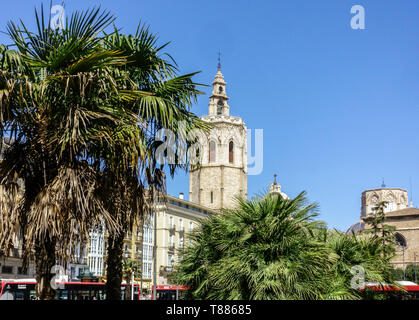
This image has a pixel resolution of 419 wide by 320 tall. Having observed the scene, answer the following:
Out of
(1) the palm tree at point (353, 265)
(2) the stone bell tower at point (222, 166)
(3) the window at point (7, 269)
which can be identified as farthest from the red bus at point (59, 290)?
(2) the stone bell tower at point (222, 166)

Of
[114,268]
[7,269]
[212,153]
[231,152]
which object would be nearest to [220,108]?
[231,152]

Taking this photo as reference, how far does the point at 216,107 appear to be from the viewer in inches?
4488

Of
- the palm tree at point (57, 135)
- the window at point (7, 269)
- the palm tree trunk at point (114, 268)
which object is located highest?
the palm tree at point (57, 135)

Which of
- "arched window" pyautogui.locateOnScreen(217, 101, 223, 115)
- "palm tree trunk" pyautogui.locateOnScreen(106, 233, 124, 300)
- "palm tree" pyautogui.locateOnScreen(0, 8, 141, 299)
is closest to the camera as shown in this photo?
"palm tree" pyautogui.locateOnScreen(0, 8, 141, 299)

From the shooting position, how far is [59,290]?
33781 mm

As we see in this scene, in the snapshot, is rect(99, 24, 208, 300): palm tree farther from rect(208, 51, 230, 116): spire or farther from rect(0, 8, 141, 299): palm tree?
rect(208, 51, 230, 116): spire

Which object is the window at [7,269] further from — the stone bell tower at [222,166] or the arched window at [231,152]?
the arched window at [231,152]

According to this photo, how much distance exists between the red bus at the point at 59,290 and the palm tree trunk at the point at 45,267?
24.6m

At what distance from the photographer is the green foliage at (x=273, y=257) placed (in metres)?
11.5

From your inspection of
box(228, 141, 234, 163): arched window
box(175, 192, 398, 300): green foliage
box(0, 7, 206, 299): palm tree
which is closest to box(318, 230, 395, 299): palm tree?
box(175, 192, 398, 300): green foliage

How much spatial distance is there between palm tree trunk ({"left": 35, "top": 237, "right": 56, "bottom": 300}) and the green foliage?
510cm

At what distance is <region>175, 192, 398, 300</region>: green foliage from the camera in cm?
1150
